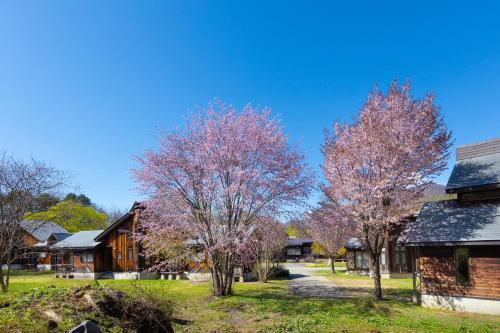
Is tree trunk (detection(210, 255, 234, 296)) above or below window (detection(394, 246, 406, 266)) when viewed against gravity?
above

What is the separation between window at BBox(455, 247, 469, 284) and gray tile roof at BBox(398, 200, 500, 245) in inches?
34.7

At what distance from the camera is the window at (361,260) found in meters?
39.6

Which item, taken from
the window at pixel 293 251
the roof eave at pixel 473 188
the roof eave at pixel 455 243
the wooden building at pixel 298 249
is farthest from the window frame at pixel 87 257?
the window at pixel 293 251

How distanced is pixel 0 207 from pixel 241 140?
16465 mm

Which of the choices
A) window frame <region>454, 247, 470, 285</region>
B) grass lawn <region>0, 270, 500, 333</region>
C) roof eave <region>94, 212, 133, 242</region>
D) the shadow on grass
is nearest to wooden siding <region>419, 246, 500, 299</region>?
window frame <region>454, 247, 470, 285</region>

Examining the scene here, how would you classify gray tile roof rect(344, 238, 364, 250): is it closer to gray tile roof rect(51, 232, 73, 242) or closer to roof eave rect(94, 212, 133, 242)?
roof eave rect(94, 212, 133, 242)

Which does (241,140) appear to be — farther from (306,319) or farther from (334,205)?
(306,319)

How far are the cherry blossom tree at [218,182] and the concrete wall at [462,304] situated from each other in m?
9.44

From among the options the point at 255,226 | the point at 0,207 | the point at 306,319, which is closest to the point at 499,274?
the point at 306,319

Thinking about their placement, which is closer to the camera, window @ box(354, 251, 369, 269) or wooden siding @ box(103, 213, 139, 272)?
wooden siding @ box(103, 213, 139, 272)

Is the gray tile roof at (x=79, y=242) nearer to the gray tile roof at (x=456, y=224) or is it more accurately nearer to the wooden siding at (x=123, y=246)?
the wooden siding at (x=123, y=246)

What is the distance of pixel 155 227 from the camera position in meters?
22.4

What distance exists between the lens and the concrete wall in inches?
611

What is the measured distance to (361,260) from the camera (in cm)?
3997
